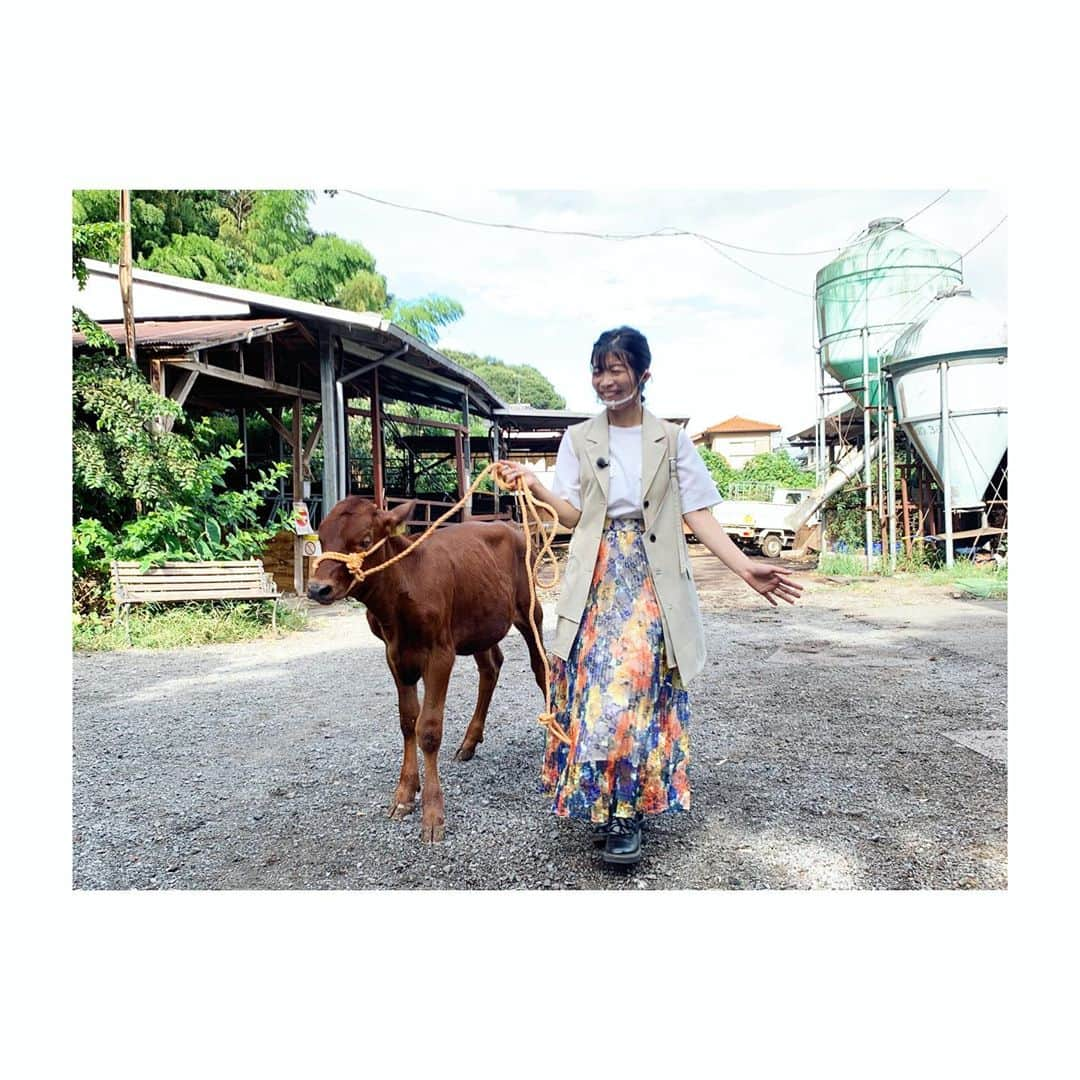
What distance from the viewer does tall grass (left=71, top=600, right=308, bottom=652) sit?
744 cm

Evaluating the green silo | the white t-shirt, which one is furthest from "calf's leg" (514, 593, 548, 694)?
the green silo

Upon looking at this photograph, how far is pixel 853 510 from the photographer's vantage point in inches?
642

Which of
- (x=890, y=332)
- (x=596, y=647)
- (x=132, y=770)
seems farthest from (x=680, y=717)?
(x=890, y=332)

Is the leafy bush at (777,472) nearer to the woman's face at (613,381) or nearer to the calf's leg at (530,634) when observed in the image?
the calf's leg at (530,634)

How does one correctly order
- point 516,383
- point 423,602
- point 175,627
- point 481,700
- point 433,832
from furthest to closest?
1. point 516,383
2. point 175,627
3. point 481,700
4. point 423,602
5. point 433,832

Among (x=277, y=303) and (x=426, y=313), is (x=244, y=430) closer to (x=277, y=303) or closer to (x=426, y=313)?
(x=277, y=303)

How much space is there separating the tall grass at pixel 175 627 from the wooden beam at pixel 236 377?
2767mm

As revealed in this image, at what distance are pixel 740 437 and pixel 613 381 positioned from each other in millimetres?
42833

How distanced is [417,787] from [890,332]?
1440 centimetres

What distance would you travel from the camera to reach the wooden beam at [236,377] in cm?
906

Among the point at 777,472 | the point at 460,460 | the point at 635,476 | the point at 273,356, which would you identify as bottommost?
the point at 635,476

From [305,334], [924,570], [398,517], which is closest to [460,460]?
[305,334]

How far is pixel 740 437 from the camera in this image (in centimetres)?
4406

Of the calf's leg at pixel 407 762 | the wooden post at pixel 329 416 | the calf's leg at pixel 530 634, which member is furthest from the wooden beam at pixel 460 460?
the calf's leg at pixel 407 762
